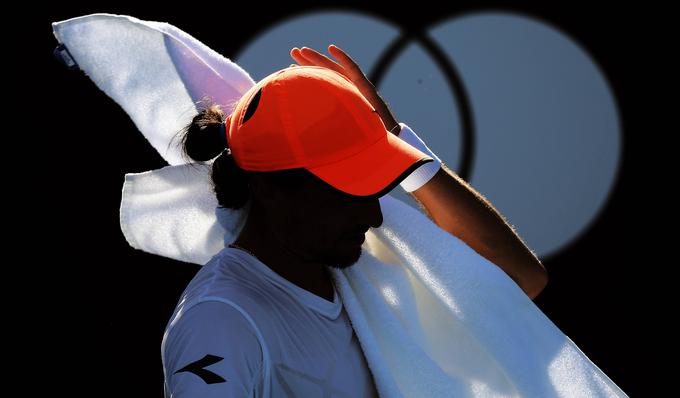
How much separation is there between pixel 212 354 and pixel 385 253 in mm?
539

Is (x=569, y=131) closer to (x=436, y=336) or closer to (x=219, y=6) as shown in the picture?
(x=219, y=6)

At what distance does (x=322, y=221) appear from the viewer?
1336 millimetres

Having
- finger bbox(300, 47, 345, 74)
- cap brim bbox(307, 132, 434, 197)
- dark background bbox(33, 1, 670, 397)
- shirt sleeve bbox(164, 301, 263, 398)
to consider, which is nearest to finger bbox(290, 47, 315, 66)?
finger bbox(300, 47, 345, 74)

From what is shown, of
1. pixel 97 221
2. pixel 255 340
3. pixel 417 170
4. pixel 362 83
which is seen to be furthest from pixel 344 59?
pixel 97 221

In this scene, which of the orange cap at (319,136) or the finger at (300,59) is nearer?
the orange cap at (319,136)

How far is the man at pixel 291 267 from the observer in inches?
46.1

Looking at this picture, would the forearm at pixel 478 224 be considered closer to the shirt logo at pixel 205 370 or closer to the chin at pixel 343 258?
the chin at pixel 343 258

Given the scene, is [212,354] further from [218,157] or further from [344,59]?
[344,59]

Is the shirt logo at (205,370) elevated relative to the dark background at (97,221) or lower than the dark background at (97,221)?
elevated

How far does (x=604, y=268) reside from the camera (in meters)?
2.96

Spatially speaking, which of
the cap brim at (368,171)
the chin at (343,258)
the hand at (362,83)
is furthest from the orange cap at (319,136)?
the hand at (362,83)

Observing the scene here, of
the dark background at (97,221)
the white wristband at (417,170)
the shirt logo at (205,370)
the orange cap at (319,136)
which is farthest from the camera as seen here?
the dark background at (97,221)

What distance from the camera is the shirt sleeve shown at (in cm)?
109

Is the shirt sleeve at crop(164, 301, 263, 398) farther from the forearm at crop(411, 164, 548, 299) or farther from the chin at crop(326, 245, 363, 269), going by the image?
the forearm at crop(411, 164, 548, 299)
